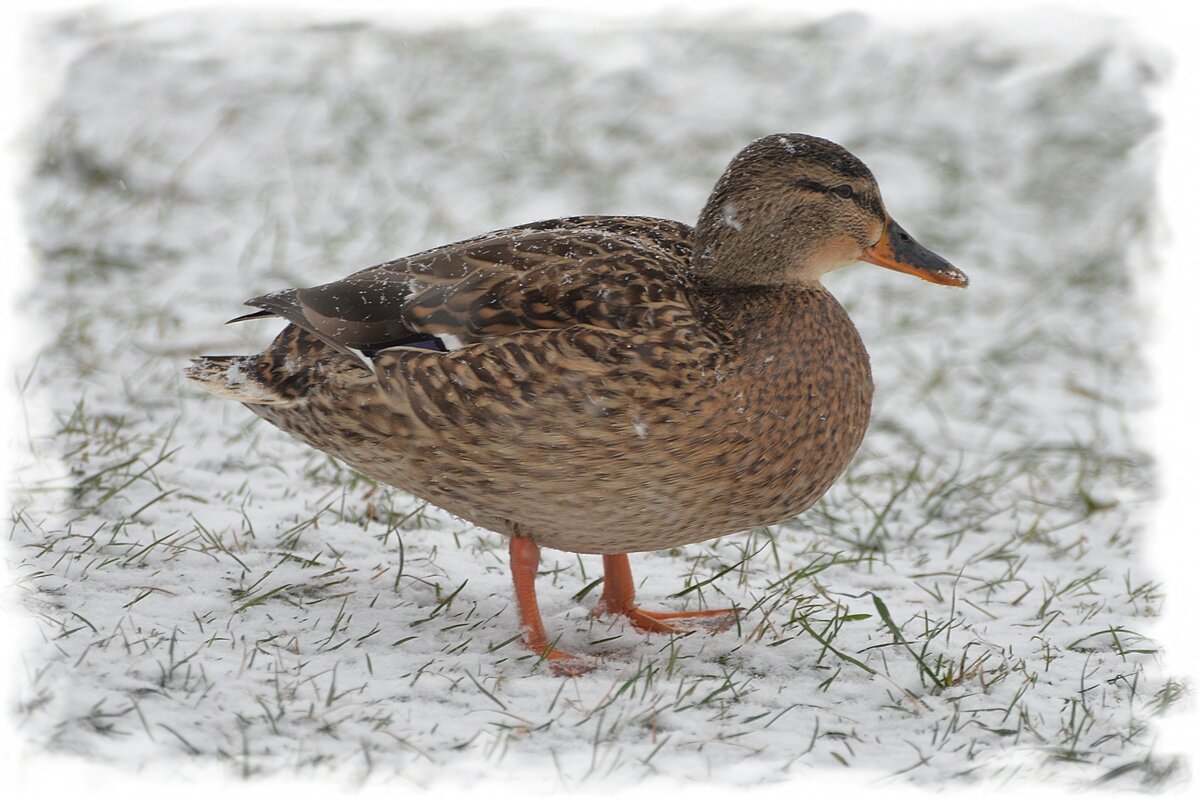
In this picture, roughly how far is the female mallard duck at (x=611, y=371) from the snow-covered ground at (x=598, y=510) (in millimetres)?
397

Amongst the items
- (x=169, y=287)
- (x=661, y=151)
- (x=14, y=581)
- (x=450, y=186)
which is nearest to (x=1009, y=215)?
(x=661, y=151)

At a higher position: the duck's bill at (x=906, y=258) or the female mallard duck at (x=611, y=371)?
the duck's bill at (x=906, y=258)

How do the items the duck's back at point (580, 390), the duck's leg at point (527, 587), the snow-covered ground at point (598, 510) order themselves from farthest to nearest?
1. the duck's leg at point (527, 587)
2. the duck's back at point (580, 390)
3. the snow-covered ground at point (598, 510)

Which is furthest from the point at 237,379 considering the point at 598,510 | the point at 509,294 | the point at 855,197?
the point at 855,197

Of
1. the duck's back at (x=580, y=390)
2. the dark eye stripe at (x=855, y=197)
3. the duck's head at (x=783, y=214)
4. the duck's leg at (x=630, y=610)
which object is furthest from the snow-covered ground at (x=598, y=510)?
the dark eye stripe at (x=855, y=197)

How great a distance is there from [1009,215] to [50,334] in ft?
17.5

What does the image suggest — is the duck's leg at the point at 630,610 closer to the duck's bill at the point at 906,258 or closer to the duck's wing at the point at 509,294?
the duck's wing at the point at 509,294

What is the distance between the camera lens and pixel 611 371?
3.08 m

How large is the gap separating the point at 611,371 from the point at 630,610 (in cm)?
84

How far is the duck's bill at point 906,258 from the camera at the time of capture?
3.57 m

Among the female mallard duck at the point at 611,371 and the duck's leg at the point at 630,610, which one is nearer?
the female mallard duck at the point at 611,371

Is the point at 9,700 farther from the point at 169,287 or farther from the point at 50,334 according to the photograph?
the point at 169,287

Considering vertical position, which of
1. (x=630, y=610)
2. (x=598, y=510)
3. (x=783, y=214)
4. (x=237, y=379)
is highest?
(x=783, y=214)

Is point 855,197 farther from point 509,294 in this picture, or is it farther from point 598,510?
point 598,510
